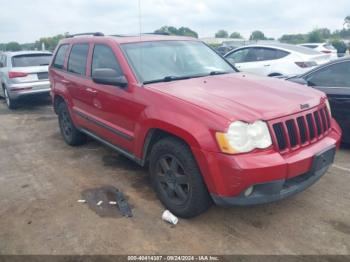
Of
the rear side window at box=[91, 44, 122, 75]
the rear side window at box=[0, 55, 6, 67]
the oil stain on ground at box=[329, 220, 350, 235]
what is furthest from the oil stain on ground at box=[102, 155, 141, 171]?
the rear side window at box=[0, 55, 6, 67]

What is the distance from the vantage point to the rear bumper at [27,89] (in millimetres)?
9039

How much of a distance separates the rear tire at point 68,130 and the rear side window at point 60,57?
0.65 metres

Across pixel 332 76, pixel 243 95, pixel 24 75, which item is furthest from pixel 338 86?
pixel 24 75

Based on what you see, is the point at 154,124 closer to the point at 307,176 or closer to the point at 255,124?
the point at 255,124

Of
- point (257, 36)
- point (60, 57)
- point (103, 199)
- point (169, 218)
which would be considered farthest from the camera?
point (257, 36)

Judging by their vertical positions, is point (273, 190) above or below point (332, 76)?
below

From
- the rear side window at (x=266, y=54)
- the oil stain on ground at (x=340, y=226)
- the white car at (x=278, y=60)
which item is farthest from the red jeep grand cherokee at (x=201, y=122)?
the rear side window at (x=266, y=54)

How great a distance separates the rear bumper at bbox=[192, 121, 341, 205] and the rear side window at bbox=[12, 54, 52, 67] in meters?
7.76

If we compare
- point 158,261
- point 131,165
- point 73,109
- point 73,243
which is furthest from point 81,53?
point 158,261

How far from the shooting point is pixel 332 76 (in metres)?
5.27

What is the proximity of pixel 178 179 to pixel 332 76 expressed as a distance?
326cm

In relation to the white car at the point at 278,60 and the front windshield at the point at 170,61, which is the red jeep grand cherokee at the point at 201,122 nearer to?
the front windshield at the point at 170,61

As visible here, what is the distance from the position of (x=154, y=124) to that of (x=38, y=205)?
5.32 ft

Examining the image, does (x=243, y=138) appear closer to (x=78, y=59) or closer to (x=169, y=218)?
(x=169, y=218)
